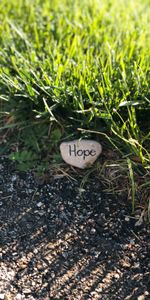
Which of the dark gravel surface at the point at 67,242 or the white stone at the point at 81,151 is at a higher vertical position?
the white stone at the point at 81,151

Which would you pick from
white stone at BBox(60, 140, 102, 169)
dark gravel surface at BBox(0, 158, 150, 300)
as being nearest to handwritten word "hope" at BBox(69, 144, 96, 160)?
white stone at BBox(60, 140, 102, 169)

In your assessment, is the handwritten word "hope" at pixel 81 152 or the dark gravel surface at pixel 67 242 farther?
the handwritten word "hope" at pixel 81 152

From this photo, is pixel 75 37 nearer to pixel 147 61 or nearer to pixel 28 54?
pixel 28 54

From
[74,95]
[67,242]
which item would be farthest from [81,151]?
[67,242]

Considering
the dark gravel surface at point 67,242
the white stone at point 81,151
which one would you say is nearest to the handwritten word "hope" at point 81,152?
the white stone at point 81,151

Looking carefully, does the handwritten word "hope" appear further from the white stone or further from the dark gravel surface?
the dark gravel surface

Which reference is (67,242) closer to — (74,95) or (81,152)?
(81,152)

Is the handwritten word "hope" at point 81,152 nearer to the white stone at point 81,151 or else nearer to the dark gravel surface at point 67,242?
the white stone at point 81,151
